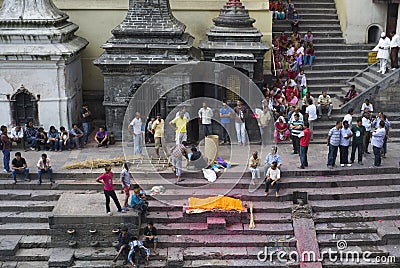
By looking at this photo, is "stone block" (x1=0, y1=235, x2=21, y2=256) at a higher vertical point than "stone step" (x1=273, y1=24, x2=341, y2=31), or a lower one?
lower

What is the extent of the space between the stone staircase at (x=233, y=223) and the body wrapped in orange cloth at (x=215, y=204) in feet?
0.61

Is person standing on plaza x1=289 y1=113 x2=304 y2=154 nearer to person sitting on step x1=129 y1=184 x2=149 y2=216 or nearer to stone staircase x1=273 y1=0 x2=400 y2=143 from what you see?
stone staircase x1=273 y1=0 x2=400 y2=143

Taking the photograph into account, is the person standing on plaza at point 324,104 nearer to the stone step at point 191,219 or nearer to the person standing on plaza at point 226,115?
the person standing on plaza at point 226,115

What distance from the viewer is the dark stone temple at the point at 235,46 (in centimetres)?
1811

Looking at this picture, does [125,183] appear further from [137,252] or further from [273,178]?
[273,178]

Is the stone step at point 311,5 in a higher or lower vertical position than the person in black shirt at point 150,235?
higher

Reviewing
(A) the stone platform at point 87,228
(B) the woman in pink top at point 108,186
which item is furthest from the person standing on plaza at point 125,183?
(A) the stone platform at point 87,228

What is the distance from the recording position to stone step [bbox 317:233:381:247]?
1342 centimetres

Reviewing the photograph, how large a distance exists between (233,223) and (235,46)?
6305mm

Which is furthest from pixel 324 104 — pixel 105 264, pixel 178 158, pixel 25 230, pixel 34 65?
pixel 25 230

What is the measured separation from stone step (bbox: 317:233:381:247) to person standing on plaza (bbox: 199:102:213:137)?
4.98m

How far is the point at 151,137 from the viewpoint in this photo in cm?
1762

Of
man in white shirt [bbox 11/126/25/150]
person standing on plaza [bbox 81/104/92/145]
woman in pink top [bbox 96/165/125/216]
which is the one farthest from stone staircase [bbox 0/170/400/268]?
person standing on plaza [bbox 81/104/92/145]

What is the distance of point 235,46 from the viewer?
18.3 metres
